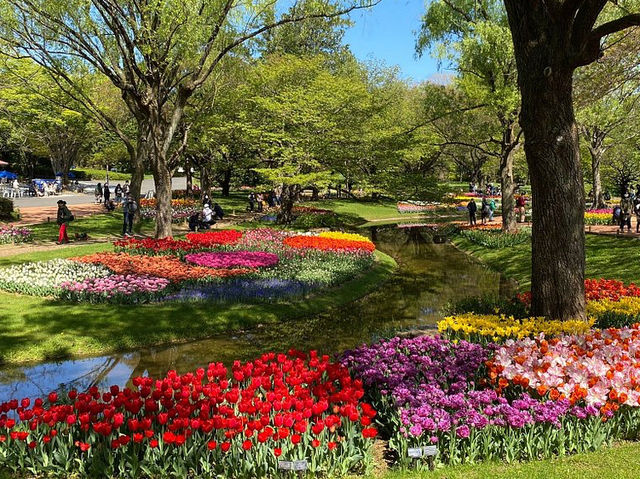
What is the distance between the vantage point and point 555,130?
7812 mm

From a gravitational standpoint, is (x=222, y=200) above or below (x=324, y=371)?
above

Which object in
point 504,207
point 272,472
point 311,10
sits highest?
point 311,10

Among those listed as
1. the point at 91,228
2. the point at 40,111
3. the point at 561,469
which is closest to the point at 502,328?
the point at 561,469

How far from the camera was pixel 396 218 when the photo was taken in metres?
40.5

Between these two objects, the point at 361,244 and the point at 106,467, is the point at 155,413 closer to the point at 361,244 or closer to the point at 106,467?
the point at 106,467

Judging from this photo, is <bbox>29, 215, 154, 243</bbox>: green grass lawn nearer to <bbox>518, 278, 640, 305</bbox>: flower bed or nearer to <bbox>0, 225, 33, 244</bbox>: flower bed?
<bbox>0, 225, 33, 244</bbox>: flower bed

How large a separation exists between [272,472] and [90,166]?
336 feet

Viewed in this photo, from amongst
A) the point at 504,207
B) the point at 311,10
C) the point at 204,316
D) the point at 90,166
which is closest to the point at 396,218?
the point at 504,207

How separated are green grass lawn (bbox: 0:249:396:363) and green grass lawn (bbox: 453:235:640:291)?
8.44 meters

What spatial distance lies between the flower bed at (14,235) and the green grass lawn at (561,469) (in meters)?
20.8

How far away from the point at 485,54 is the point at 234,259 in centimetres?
1464

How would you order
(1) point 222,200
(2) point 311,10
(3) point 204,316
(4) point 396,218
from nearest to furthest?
1. (3) point 204,316
2. (2) point 311,10
3. (4) point 396,218
4. (1) point 222,200

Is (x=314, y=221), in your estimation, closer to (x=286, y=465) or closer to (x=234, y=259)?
(x=234, y=259)

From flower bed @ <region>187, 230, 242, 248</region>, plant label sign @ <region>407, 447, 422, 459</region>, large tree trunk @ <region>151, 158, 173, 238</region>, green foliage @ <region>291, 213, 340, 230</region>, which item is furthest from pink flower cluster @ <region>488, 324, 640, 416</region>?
green foliage @ <region>291, 213, 340, 230</region>
